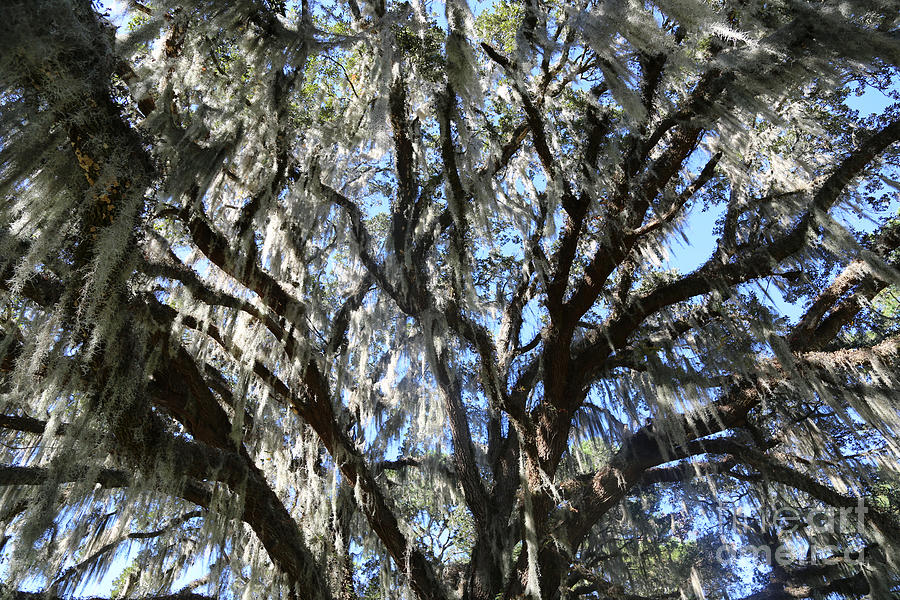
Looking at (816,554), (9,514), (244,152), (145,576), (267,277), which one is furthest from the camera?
(816,554)

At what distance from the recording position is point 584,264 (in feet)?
18.2

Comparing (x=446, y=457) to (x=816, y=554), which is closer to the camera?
(x=446, y=457)

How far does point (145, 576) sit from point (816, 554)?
7.06 m

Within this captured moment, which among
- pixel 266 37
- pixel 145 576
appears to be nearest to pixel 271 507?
pixel 145 576

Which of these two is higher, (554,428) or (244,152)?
(244,152)

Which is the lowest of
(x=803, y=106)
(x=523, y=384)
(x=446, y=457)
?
(x=446, y=457)

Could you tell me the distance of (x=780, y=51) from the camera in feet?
10.6

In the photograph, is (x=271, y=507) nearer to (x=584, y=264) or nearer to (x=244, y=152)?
(x=244, y=152)

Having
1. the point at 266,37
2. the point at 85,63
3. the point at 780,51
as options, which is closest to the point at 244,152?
the point at 266,37

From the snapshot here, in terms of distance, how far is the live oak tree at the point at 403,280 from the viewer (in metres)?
2.66

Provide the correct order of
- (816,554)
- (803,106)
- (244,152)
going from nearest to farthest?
(244,152) < (803,106) < (816,554)

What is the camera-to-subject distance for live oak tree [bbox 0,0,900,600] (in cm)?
266

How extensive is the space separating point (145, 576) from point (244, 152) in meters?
3.07

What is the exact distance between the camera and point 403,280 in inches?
167
